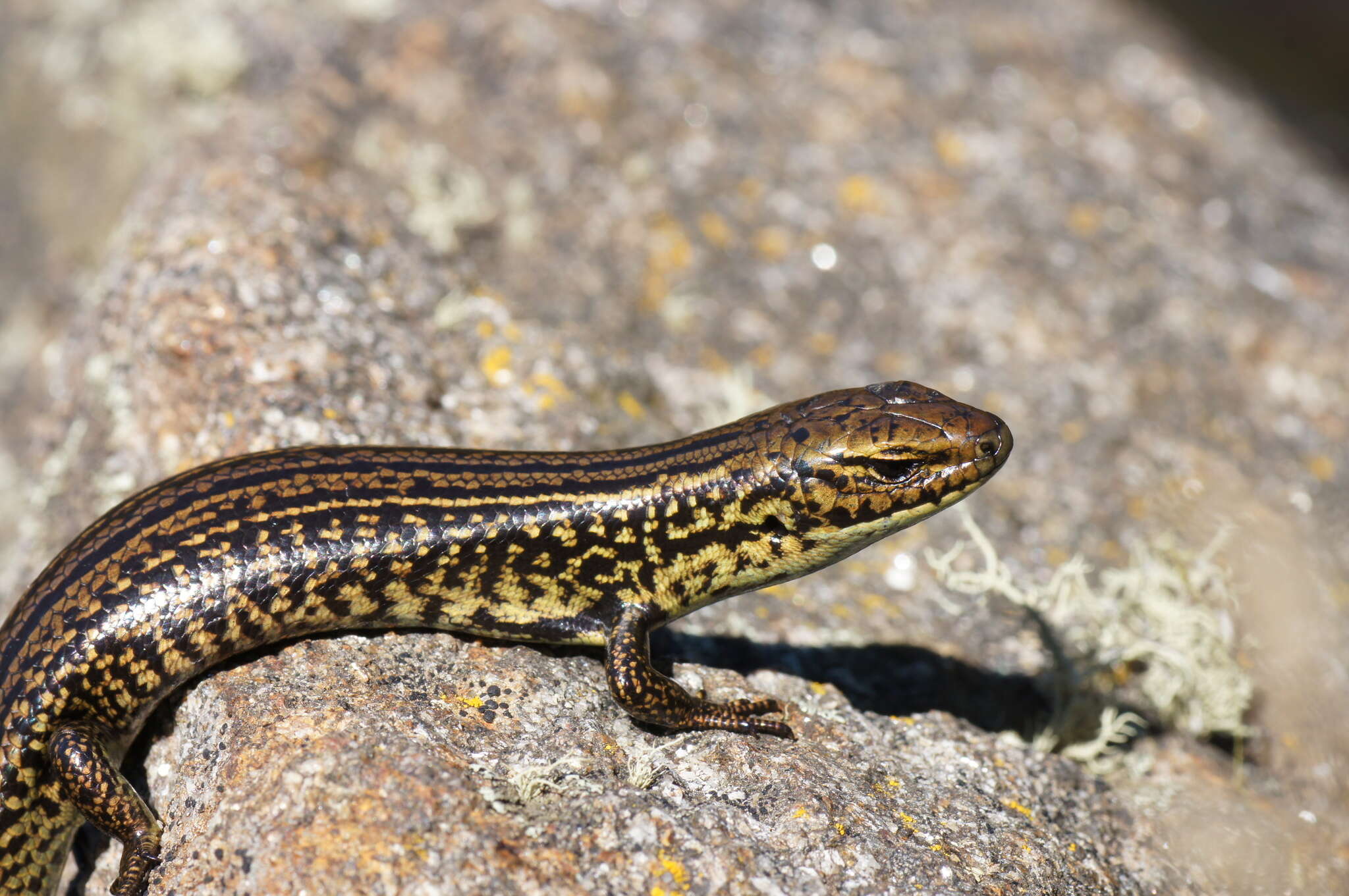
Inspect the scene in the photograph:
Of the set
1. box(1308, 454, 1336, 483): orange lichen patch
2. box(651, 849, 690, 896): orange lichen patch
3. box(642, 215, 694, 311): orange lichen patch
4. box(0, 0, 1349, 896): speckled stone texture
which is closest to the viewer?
box(651, 849, 690, 896): orange lichen patch

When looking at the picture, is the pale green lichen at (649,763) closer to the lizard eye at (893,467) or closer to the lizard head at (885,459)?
the lizard head at (885,459)

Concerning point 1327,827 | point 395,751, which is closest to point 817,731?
point 395,751

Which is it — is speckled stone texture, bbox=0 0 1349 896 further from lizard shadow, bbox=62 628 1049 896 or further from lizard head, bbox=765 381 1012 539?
lizard head, bbox=765 381 1012 539

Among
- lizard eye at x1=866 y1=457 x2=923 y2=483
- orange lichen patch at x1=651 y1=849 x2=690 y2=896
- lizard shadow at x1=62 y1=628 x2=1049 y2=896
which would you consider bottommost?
lizard shadow at x1=62 y1=628 x2=1049 y2=896

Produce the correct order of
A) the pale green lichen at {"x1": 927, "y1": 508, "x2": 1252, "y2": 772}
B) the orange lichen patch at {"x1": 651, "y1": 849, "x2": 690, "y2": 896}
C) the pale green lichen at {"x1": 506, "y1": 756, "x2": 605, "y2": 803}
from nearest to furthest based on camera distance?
the orange lichen patch at {"x1": 651, "y1": 849, "x2": 690, "y2": 896}, the pale green lichen at {"x1": 506, "y1": 756, "x2": 605, "y2": 803}, the pale green lichen at {"x1": 927, "y1": 508, "x2": 1252, "y2": 772}

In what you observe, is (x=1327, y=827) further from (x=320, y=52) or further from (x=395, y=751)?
(x=320, y=52)

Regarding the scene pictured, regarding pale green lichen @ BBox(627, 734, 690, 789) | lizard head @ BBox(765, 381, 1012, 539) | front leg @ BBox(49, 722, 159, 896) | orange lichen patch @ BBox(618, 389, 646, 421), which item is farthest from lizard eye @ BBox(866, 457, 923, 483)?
front leg @ BBox(49, 722, 159, 896)

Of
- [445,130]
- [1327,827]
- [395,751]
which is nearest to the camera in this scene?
[395,751]
